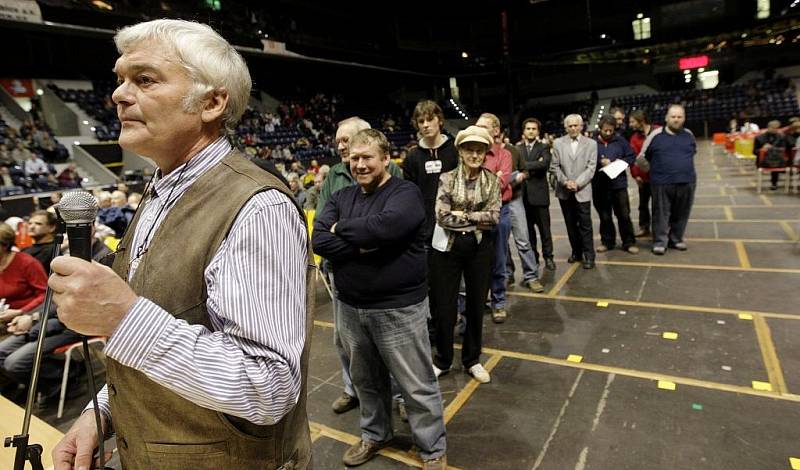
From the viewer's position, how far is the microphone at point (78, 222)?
2.95 feet

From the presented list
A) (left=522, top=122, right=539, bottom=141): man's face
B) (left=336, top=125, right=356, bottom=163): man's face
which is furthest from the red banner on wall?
(left=336, top=125, right=356, bottom=163): man's face

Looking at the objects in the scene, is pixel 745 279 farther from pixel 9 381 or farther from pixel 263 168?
pixel 9 381

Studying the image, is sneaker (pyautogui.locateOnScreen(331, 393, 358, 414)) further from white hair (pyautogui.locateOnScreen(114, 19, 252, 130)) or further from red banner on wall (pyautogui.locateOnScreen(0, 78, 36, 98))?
red banner on wall (pyautogui.locateOnScreen(0, 78, 36, 98))

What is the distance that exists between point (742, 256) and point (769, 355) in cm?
233

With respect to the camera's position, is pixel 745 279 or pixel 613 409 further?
pixel 745 279

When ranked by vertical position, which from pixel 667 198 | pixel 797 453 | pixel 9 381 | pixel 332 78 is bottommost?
pixel 797 453

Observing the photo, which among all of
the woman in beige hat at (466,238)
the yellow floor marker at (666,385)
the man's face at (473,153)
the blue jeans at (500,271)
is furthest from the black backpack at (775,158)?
the man's face at (473,153)

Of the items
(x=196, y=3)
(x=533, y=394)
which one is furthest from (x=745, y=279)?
(x=196, y=3)

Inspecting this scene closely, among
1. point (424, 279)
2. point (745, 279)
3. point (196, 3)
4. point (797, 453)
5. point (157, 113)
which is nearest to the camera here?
point (157, 113)

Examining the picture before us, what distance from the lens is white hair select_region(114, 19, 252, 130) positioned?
929 mm

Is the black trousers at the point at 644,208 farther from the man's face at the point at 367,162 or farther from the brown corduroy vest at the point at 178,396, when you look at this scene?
the brown corduroy vest at the point at 178,396

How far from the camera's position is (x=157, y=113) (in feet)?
3.06

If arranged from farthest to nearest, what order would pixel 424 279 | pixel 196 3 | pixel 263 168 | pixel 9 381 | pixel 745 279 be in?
pixel 196 3, pixel 745 279, pixel 9 381, pixel 424 279, pixel 263 168

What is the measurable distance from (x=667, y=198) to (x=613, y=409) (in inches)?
137
